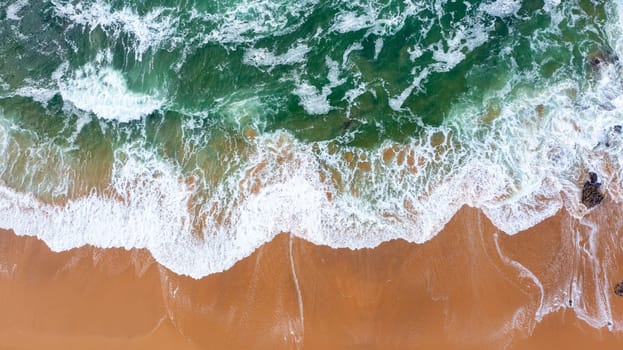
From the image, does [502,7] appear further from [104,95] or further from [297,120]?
[104,95]

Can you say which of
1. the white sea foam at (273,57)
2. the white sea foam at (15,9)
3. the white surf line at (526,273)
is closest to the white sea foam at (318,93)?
the white sea foam at (273,57)

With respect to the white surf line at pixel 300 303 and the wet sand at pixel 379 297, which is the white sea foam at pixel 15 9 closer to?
the wet sand at pixel 379 297

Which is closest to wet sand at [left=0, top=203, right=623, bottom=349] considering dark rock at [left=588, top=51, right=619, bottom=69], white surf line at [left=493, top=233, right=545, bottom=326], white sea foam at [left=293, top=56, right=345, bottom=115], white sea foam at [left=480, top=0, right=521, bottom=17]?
white surf line at [left=493, top=233, right=545, bottom=326]

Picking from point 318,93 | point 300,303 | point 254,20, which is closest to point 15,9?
point 254,20

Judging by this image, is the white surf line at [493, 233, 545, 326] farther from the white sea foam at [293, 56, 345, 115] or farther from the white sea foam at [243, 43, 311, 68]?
the white sea foam at [243, 43, 311, 68]

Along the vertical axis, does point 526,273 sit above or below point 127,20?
below

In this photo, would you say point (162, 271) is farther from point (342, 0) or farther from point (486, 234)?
point (342, 0)

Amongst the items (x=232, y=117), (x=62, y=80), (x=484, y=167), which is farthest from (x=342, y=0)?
(x=62, y=80)
